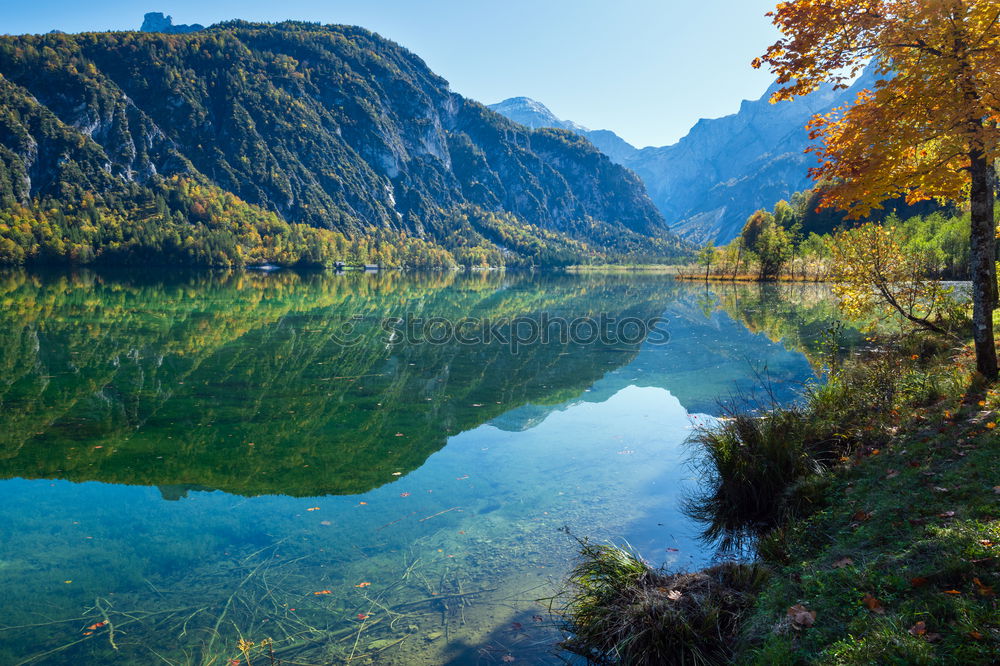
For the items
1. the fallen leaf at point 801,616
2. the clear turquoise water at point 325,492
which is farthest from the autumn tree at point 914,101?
the fallen leaf at point 801,616

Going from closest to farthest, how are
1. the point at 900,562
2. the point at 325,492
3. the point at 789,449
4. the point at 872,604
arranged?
the point at 872,604 < the point at 900,562 < the point at 789,449 < the point at 325,492

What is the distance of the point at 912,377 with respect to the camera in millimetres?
10797

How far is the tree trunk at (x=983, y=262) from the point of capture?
924 centimetres

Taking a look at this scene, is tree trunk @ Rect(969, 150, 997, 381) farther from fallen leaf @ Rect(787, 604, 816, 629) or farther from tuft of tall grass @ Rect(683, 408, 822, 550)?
fallen leaf @ Rect(787, 604, 816, 629)

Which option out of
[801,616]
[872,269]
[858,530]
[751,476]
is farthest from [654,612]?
[872,269]

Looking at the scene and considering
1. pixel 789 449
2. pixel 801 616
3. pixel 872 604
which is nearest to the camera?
pixel 872 604

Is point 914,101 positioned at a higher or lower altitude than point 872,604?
higher

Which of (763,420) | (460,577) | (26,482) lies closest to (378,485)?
(460,577)

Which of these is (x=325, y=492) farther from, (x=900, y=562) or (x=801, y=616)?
(x=900, y=562)

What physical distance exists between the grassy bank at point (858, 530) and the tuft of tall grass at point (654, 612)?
0.9 inches

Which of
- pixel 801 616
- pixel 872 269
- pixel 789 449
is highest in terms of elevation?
pixel 872 269

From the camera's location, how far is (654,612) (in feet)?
17.6

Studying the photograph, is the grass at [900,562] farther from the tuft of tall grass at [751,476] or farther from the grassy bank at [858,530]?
the tuft of tall grass at [751,476]

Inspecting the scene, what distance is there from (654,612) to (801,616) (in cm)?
132
